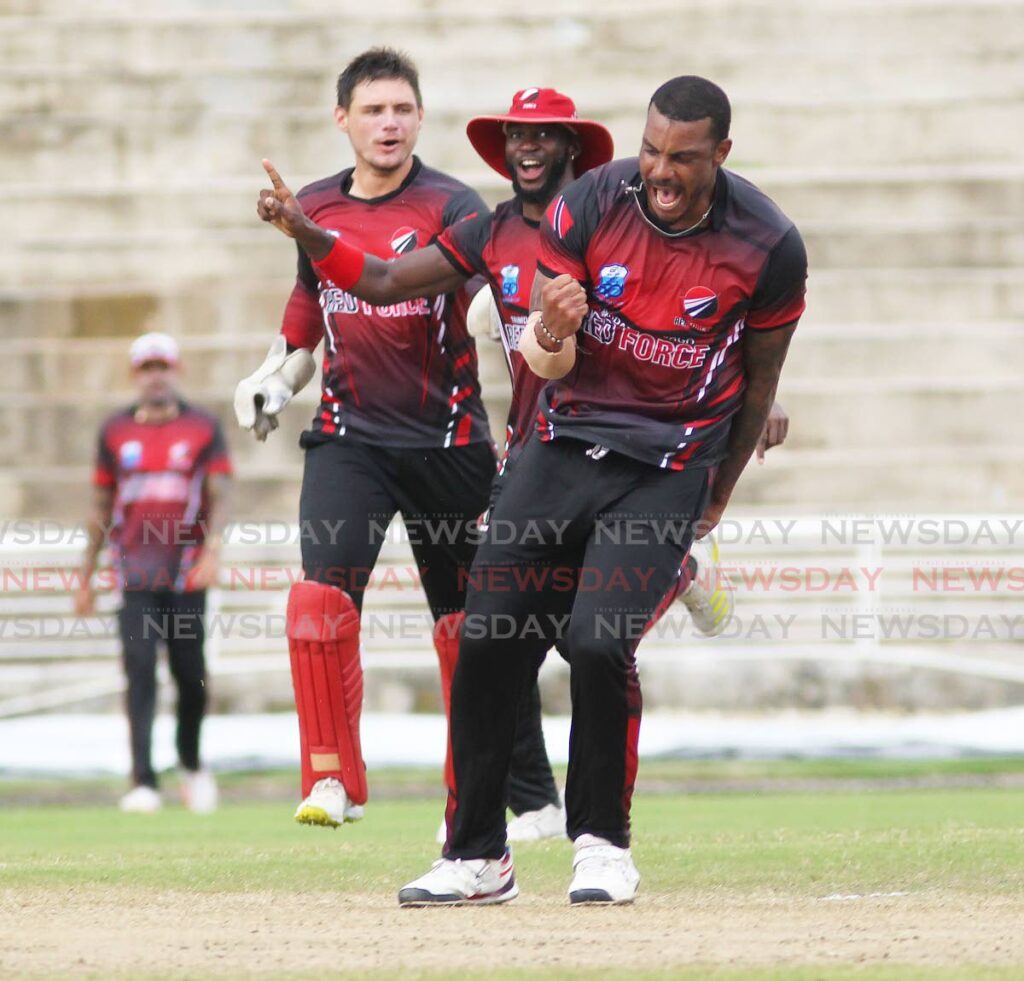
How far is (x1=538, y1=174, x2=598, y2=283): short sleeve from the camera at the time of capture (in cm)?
542

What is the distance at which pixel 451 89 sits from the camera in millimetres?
17453

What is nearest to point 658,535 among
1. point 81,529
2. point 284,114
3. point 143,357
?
point 143,357

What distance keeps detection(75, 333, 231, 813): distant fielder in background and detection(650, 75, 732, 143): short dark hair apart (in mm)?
5833

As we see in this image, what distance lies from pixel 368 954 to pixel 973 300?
1244cm

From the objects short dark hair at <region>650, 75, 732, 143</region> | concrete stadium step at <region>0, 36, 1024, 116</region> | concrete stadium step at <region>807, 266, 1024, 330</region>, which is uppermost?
concrete stadium step at <region>0, 36, 1024, 116</region>

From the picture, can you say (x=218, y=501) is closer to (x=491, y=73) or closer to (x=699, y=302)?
(x=699, y=302)

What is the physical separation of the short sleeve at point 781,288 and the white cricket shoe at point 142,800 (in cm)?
561

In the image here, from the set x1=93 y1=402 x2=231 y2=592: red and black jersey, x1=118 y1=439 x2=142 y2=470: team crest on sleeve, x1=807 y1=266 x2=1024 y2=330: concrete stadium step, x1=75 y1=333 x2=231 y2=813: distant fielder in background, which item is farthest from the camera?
x1=807 y1=266 x2=1024 y2=330: concrete stadium step

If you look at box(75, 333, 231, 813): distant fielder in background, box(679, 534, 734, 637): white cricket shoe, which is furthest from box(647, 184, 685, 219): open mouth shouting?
box(75, 333, 231, 813): distant fielder in background

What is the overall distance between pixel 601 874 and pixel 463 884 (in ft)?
1.23

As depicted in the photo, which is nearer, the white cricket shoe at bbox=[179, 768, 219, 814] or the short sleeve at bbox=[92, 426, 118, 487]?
the white cricket shoe at bbox=[179, 768, 219, 814]

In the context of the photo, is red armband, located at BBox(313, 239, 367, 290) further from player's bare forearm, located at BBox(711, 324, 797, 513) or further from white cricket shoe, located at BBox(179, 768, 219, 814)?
white cricket shoe, located at BBox(179, 768, 219, 814)

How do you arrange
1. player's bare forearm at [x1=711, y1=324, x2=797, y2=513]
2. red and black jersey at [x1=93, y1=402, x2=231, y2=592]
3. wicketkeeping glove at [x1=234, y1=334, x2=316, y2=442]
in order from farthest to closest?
red and black jersey at [x1=93, y1=402, x2=231, y2=592], wicketkeeping glove at [x1=234, y1=334, x2=316, y2=442], player's bare forearm at [x1=711, y1=324, x2=797, y2=513]

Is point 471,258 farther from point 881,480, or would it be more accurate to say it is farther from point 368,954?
point 881,480
